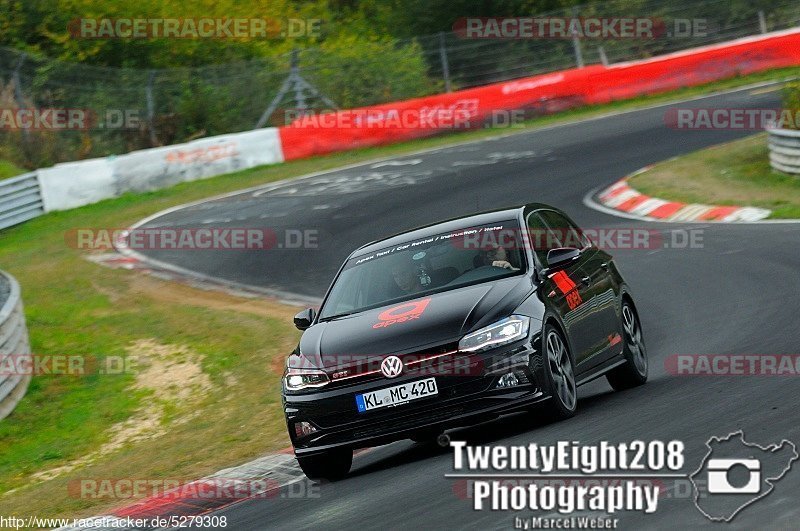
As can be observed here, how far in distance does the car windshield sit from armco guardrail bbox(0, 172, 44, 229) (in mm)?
17665

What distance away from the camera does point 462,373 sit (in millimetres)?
8195

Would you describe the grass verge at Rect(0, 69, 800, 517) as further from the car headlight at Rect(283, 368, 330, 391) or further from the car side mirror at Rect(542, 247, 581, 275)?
the car side mirror at Rect(542, 247, 581, 275)

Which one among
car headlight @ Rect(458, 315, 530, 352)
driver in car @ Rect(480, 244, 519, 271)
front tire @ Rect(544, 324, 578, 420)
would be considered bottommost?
front tire @ Rect(544, 324, 578, 420)

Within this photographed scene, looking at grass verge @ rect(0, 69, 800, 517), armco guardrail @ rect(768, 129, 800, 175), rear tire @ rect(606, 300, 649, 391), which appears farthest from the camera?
armco guardrail @ rect(768, 129, 800, 175)

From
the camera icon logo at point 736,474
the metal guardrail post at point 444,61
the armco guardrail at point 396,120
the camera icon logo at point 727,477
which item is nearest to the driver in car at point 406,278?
the camera icon logo at point 736,474

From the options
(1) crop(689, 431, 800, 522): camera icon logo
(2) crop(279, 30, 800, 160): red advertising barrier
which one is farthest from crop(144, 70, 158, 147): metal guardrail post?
(1) crop(689, 431, 800, 522): camera icon logo

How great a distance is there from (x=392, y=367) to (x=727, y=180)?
14.7 m

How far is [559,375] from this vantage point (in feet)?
28.2

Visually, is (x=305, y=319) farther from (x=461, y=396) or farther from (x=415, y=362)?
(x=461, y=396)

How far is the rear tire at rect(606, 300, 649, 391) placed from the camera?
1020 cm

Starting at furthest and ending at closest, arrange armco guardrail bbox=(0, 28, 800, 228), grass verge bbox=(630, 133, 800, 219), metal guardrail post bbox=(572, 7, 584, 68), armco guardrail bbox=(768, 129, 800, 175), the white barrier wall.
→ metal guardrail post bbox=(572, 7, 584, 68) → armco guardrail bbox=(0, 28, 800, 228) → the white barrier wall → armco guardrail bbox=(768, 129, 800, 175) → grass verge bbox=(630, 133, 800, 219)

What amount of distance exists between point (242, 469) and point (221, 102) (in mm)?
25283

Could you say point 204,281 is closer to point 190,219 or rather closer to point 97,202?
point 190,219

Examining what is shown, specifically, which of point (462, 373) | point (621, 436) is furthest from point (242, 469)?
point (621, 436)
